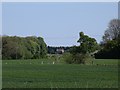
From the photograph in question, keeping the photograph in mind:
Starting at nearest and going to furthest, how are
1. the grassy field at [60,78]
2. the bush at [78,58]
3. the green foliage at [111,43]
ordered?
1. the grassy field at [60,78]
2. the bush at [78,58]
3. the green foliage at [111,43]

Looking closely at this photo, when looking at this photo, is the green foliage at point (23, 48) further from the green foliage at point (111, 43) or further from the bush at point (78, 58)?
the bush at point (78, 58)

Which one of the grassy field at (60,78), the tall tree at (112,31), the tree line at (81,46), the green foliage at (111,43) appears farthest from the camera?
the tall tree at (112,31)

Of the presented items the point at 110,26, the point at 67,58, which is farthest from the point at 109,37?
the point at 67,58

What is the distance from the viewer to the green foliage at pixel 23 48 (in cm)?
10423

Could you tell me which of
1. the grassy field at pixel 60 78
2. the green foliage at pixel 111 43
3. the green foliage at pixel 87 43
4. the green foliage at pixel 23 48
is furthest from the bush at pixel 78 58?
the grassy field at pixel 60 78

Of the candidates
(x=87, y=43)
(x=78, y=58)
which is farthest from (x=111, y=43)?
(x=78, y=58)

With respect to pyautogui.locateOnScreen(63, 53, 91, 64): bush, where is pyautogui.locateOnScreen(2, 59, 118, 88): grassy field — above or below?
below

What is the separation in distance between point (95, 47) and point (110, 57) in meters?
11.0

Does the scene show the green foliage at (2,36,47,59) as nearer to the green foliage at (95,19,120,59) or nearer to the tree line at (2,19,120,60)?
the tree line at (2,19,120,60)

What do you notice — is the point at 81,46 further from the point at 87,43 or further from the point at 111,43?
the point at 111,43

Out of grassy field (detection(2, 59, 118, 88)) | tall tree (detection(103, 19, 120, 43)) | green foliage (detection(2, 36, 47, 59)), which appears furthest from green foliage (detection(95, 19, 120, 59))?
grassy field (detection(2, 59, 118, 88))

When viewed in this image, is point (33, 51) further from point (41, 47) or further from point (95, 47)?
point (95, 47)

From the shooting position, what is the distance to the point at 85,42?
106000mm

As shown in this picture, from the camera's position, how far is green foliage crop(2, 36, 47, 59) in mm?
104231
